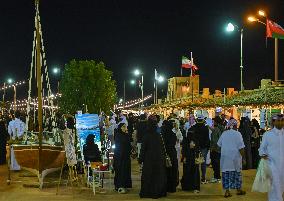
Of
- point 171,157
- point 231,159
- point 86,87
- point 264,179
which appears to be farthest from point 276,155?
point 86,87

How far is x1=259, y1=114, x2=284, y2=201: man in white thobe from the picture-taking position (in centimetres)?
981

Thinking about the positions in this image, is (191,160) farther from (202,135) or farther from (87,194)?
(87,194)

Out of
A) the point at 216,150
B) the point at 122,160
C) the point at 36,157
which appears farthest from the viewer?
the point at 216,150

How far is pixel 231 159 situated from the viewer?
12.1 metres

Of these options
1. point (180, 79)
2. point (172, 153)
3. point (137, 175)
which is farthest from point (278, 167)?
point (180, 79)

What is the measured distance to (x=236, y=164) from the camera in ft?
40.0

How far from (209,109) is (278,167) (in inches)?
1078

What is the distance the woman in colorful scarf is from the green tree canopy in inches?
1670

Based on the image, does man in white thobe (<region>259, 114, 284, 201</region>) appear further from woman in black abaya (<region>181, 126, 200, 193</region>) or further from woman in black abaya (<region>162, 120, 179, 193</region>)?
woman in black abaya (<region>162, 120, 179, 193</region>)

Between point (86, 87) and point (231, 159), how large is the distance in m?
44.1

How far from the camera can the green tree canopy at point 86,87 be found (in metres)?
55.1

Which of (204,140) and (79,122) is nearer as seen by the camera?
(204,140)

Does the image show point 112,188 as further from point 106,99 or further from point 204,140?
point 106,99

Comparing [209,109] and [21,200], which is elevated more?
→ [209,109]
